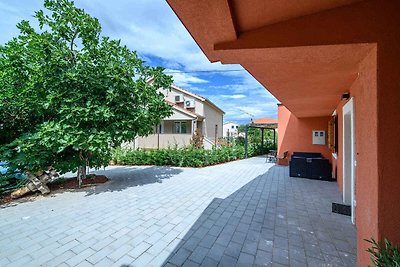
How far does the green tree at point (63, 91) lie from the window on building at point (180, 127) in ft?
40.7

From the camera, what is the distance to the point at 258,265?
2.50 metres

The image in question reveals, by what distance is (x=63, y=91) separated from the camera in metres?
5.30

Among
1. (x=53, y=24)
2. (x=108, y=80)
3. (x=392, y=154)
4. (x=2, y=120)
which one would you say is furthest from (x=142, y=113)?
(x=392, y=154)

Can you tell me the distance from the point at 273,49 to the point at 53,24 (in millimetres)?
6448

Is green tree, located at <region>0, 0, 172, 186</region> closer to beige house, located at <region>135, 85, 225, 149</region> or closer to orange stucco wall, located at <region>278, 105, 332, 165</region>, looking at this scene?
orange stucco wall, located at <region>278, 105, 332, 165</region>

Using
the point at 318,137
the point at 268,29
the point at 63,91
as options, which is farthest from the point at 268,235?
the point at 318,137

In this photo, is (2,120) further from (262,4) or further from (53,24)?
(262,4)

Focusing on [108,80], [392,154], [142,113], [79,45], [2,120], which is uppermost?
[79,45]

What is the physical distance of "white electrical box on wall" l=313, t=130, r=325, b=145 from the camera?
950 cm

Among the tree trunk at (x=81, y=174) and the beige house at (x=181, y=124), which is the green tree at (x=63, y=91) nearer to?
the tree trunk at (x=81, y=174)

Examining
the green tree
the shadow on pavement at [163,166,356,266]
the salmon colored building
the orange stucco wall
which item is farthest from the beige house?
the salmon colored building

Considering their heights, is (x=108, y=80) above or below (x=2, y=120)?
above

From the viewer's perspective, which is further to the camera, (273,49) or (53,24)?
(53,24)

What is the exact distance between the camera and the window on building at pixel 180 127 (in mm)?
18578
